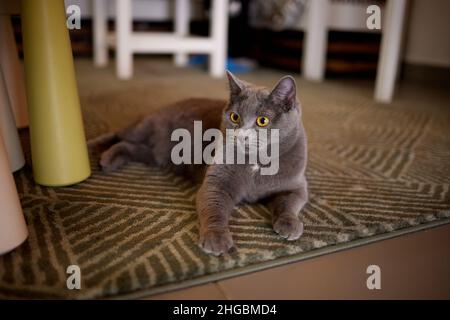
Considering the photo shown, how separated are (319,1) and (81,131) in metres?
2.35

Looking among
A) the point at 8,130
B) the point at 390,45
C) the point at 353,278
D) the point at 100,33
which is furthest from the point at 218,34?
the point at 353,278

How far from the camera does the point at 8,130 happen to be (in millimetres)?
1000

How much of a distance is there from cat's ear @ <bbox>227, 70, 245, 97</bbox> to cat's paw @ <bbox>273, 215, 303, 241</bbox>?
296 millimetres

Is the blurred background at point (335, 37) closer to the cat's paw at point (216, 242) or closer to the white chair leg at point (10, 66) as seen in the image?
the white chair leg at point (10, 66)

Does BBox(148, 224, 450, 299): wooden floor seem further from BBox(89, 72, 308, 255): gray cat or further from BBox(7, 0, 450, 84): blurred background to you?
BBox(7, 0, 450, 84): blurred background

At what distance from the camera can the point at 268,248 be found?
730mm

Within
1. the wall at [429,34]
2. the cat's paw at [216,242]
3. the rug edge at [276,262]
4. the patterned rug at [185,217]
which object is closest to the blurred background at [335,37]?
the wall at [429,34]

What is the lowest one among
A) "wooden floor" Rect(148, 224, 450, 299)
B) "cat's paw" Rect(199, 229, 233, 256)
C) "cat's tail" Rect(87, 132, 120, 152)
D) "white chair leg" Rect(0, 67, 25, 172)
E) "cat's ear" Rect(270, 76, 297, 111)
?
"wooden floor" Rect(148, 224, 450, 299)

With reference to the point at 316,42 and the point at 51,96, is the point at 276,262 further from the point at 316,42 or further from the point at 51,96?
the point at 316,42

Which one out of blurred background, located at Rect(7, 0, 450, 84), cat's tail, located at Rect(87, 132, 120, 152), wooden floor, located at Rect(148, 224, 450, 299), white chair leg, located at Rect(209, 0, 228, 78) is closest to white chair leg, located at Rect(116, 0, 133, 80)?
white chair leg, located at Rect(209, 0, 228, 78)

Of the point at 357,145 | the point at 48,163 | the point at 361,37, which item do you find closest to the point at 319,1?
the point at 361,37

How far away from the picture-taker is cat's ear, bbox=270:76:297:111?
82 centimetres
